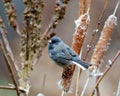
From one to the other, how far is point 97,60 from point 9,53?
188 mm

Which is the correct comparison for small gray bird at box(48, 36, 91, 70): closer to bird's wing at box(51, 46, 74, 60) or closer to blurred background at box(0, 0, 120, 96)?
bird's wing at box(51, 46, 74, 60)

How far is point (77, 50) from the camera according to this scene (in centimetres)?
88

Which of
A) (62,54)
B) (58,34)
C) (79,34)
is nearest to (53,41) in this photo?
(62,54)

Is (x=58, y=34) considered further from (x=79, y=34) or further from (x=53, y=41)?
(x=79, y=34)

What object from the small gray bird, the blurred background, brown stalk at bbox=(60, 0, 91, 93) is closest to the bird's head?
the small gray bird

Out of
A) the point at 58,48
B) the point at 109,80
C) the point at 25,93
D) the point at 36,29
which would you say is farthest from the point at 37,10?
the point at 109,80

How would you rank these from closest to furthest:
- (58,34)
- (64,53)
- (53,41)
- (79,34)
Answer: (79,34) → (64,53) → (53,41) → (58,34)

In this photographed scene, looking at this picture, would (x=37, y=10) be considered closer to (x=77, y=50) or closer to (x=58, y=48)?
(x=77, y=50)

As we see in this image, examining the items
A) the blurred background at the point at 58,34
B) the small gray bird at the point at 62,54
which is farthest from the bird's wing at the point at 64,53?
the blurred background at the point at 58,34

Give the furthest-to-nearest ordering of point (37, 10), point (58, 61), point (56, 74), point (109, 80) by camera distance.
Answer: point (56, 74) < point (109, 80) < point (58, 61) < point (37, 10)

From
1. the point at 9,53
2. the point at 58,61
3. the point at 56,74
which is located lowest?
the point at 56,74

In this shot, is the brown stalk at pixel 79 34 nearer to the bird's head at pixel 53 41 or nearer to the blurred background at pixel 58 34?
the bird's head at pixel 53 41

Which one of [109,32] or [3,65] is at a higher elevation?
[109,32]

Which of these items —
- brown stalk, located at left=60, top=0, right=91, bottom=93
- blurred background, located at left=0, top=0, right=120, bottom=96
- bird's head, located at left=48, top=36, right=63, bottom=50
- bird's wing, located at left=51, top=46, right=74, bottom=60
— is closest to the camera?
brown stalk, located at left=60, top=0, right=91, bottom=93
